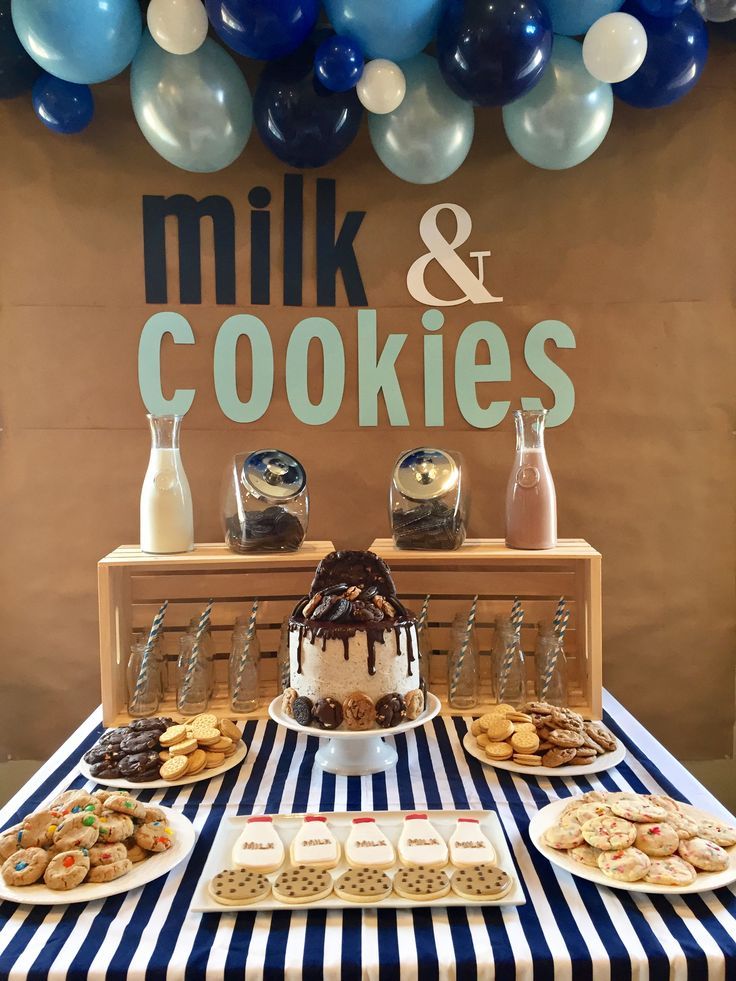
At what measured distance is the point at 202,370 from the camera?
6.95 feet

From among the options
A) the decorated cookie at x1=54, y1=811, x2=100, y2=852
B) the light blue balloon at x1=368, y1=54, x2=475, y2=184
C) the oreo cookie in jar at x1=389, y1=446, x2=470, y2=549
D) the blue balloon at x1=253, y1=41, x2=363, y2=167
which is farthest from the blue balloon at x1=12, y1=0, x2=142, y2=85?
the decorated cookie at x1=54, y1=811, x2=100, y2=852

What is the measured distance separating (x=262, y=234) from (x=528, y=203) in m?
0.71

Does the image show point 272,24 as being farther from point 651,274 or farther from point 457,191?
point 651,274

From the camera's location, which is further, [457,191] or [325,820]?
[457,191]

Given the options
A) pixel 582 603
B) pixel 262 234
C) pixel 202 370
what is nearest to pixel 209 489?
pixel 202 370

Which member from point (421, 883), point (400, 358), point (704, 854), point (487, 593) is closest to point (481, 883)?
point (421, 883)

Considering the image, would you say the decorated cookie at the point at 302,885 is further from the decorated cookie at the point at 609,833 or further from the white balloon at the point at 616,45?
the white balloon at the point at 616,45

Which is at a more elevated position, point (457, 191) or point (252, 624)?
point (457, 191)

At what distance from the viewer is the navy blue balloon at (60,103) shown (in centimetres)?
180

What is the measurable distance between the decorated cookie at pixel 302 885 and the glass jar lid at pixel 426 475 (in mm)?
872

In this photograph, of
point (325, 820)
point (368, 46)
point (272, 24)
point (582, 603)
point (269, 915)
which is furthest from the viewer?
point (582, 603)

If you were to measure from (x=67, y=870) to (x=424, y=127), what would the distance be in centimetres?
159

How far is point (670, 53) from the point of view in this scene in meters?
1.70

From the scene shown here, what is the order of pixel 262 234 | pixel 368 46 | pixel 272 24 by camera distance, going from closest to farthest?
pixel 272 24, pixel 368 46, pixel 262 234
